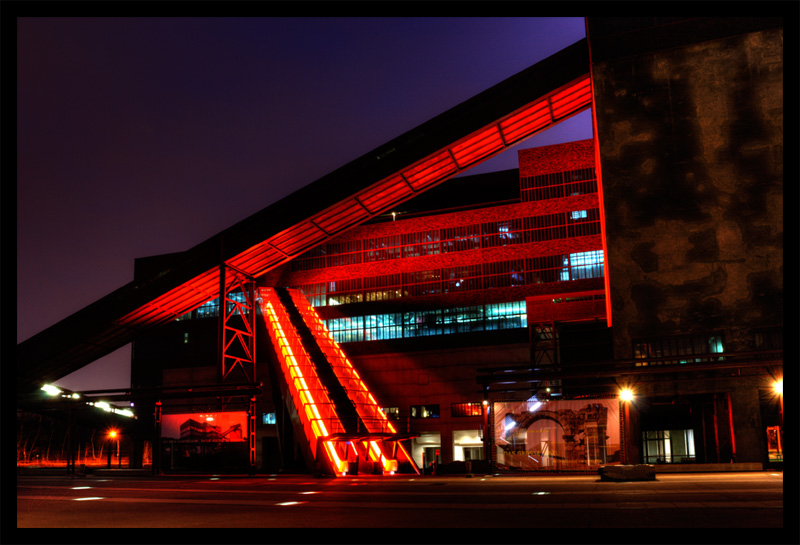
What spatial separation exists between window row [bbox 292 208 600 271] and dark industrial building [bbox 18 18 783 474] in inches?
6.0

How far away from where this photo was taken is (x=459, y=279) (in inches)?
2143

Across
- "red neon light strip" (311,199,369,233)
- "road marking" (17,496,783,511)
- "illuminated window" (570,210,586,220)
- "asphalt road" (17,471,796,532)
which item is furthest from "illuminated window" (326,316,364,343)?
"road marking" (17,496,783,511)

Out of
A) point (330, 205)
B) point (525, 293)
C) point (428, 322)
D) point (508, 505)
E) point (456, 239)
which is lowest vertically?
point (508, 505)

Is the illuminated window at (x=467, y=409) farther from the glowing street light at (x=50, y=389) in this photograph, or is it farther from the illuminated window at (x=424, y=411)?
the glowing street light at (x=50, y=389)

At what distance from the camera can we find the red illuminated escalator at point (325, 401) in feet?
122

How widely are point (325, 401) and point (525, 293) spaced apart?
57.9ft

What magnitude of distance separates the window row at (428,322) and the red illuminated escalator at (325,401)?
3.67 m

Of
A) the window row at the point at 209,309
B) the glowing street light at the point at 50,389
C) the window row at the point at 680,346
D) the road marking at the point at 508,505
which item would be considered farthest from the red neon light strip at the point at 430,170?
the road marking at the point at 508,505

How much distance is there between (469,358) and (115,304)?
25373 millimetres

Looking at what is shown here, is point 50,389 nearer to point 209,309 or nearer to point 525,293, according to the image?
point 209,309

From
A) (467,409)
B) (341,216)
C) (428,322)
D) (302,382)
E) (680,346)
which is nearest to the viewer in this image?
(680,346)

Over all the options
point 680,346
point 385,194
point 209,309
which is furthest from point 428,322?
point 680,346

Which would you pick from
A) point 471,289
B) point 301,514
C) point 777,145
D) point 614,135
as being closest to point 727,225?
point 777,145

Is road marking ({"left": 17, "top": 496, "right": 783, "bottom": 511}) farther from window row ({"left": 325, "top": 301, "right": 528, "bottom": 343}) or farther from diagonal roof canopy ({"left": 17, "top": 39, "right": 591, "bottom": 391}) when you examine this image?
window row ({"left": 325, "top": 301, "right": 528, "bottom": 343})
